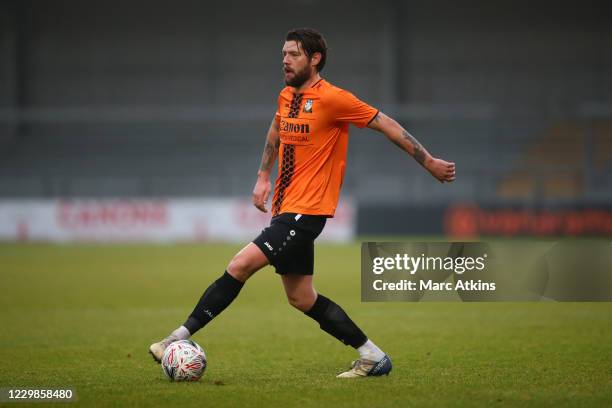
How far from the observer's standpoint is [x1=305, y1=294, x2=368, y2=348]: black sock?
7016 millimetres

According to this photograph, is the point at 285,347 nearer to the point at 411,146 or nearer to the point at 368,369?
the point at 368,369

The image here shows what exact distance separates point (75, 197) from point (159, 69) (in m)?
8.83

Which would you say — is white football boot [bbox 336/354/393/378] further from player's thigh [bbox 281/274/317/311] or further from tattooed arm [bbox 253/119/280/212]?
tattooed arm [bbox 253/119/280/212]

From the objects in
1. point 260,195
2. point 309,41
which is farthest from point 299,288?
point 309,41

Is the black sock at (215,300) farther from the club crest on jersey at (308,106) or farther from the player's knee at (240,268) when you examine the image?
the club crest on jersey at (308,106)

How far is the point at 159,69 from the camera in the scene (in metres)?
37.9

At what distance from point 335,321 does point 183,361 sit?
3.62 ft

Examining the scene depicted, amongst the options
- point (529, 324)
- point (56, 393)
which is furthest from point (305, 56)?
point (529, 324)

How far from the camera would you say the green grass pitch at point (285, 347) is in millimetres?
6363

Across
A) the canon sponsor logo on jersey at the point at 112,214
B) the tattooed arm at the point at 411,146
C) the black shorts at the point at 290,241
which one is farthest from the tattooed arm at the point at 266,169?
the canon sponsor logo on jersey at the point at 112,214

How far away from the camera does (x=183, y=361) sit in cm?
669

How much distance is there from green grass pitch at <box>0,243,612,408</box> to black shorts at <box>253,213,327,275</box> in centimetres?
81

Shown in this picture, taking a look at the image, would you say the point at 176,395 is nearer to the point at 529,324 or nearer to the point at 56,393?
the point at 56,393

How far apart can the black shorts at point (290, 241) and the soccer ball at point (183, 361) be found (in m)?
0.79
